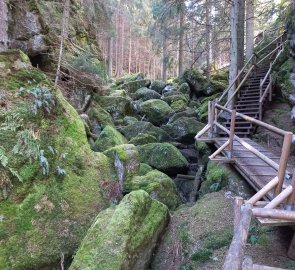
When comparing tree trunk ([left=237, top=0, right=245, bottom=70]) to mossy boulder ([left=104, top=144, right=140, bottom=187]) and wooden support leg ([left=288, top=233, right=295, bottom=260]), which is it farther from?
wooden support leg ([left=288, top=233, right=295, bottom=260])

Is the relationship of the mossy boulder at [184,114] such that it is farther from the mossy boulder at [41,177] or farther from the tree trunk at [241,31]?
the mossy boulder at [41,177]

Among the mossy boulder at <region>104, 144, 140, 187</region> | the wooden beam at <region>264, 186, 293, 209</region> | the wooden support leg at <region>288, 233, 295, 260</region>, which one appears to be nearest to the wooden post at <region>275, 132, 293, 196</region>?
the wooden beam at <region>264, 186, 293, 209</region>

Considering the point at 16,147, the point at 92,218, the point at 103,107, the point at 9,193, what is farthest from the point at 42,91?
the point at 103,107

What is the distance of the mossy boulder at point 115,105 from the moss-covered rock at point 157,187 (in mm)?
7538

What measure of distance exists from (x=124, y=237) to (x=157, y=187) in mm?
2520

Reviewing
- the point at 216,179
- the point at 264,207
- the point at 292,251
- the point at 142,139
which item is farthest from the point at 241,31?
the point at 264,207

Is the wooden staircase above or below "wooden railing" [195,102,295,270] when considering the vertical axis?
above

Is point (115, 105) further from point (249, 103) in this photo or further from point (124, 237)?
point (124, 237)

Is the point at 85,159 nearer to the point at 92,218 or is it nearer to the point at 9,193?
the point at 92,218

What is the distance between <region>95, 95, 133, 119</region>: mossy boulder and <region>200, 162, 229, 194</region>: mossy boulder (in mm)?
7405

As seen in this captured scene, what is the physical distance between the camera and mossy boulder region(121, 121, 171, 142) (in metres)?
12.3

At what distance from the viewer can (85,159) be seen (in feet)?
20.4

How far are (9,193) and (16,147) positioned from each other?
794 mm

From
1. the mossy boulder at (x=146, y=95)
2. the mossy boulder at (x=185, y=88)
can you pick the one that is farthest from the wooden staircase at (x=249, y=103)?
the mossy boulder at (x=146, y=95)
